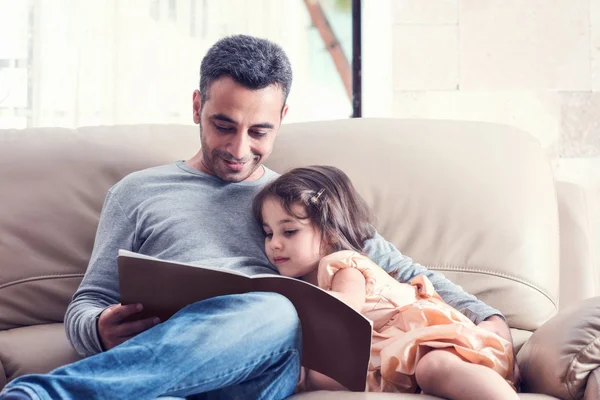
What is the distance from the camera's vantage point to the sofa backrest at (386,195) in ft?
5.38

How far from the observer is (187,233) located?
1.54 metres

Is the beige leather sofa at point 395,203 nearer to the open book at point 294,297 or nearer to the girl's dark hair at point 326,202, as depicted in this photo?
the girl's dark hair at point 326,202


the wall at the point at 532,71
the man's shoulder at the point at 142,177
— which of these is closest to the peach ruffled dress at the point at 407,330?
the man's shoulder at the point at 142,177

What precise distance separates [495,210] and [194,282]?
827mm

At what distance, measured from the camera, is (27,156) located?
172 centimetres

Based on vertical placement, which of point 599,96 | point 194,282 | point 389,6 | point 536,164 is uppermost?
point 389,6

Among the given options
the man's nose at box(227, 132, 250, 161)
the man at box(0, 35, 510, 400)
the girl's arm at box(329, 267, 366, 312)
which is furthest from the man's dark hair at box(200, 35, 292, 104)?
the girl's arm at box(329, 267, 366, 312)

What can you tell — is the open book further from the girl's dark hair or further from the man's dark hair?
the man's dark hair

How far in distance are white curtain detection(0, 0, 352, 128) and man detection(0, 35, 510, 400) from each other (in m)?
1.01

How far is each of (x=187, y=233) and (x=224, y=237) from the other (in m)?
0.08

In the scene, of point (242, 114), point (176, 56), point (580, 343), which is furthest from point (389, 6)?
point (580, 343)

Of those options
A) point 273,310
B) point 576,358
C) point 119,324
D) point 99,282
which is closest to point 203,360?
point 273,310

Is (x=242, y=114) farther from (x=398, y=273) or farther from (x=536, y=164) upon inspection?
(x=536, y=164)

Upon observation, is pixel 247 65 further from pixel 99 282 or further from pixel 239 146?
pixel 99 282
